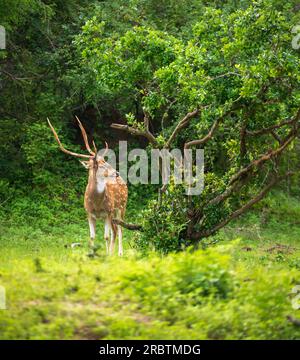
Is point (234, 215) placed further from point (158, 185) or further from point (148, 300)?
point (158, 185)

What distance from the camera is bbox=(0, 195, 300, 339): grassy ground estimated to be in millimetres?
8188

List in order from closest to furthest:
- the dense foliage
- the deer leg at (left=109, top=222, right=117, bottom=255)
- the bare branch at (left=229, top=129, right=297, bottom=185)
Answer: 1. the dense foliage
2. the bare branch at (left=229, top=129, right=297, bottom=185)
3. the deer leg at (left=109, top=222, right=117, bottom=255)

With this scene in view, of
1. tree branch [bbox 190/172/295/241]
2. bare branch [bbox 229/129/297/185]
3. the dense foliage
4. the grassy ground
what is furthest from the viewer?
tree branch [bbox 190/172/295/241]

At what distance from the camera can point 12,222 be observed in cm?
2062

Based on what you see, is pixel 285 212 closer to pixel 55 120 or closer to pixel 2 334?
pixel 55 120

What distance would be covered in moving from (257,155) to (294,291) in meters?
5.03

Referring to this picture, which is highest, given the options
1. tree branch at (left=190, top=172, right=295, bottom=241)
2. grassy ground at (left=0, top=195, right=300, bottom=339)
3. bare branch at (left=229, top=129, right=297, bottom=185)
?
bare branch at (left=229, top=129, right=297, bottom=185)

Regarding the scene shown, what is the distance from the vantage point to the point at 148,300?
345 inches

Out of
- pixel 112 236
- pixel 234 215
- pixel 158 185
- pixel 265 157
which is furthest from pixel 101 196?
pixel 158 185

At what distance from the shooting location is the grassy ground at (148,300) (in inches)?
322

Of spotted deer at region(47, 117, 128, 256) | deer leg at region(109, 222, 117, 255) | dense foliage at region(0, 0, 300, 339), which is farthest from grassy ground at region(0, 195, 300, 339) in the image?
deer leg at region(109, 222, 117, 255)

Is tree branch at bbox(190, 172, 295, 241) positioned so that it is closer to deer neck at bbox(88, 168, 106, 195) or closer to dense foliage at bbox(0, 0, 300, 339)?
dense foliage at bbox(0, 0, 300, 339)
